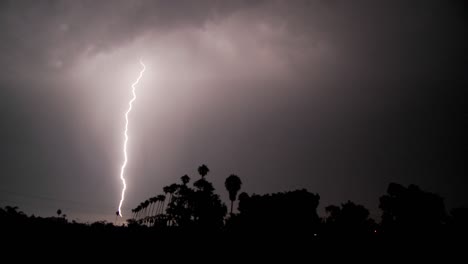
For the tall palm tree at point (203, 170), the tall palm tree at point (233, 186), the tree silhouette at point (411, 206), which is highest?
the tall palm tree at point (203, 170)

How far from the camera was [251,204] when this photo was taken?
46.7 meters

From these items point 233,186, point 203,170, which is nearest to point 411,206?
point 233,186

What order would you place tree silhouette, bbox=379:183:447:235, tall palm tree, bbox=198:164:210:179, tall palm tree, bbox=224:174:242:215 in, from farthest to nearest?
tall palm tree, bbox=198:164:210:179 → tall palm tree, bbox=224:174:242:215 → tree silhouette, bbox=379:183:447:235

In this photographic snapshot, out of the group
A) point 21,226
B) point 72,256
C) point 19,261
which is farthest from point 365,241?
point 21,226

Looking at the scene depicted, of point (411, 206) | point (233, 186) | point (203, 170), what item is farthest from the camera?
point (203, 170)

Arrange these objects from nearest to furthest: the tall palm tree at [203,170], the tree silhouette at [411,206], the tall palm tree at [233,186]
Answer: the tree silhouette at [411,206], the tall palm tree at [233,186], the tall palm tree at [203,170]

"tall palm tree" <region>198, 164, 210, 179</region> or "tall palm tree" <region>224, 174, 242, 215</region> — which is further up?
"tall palm tree" <region>198, 164, 210, 179</region>

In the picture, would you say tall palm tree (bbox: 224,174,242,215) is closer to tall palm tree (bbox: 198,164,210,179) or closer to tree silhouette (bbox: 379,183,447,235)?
tall palm tree (bbox: 198,164,210,179)

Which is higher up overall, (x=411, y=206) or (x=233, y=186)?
(x=233, y=186)

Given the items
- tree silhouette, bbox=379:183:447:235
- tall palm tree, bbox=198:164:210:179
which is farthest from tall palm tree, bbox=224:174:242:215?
tree silhouette, bbox=379:183:447:235

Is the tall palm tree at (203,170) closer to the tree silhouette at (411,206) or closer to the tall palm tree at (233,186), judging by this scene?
the tall palm tree at (233,186)

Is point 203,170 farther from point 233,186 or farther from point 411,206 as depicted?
point 411,206

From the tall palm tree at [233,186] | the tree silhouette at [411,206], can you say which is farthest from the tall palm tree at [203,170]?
the tree silhouette at [411,206]

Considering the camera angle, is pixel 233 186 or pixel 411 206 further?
pixel 233 186
